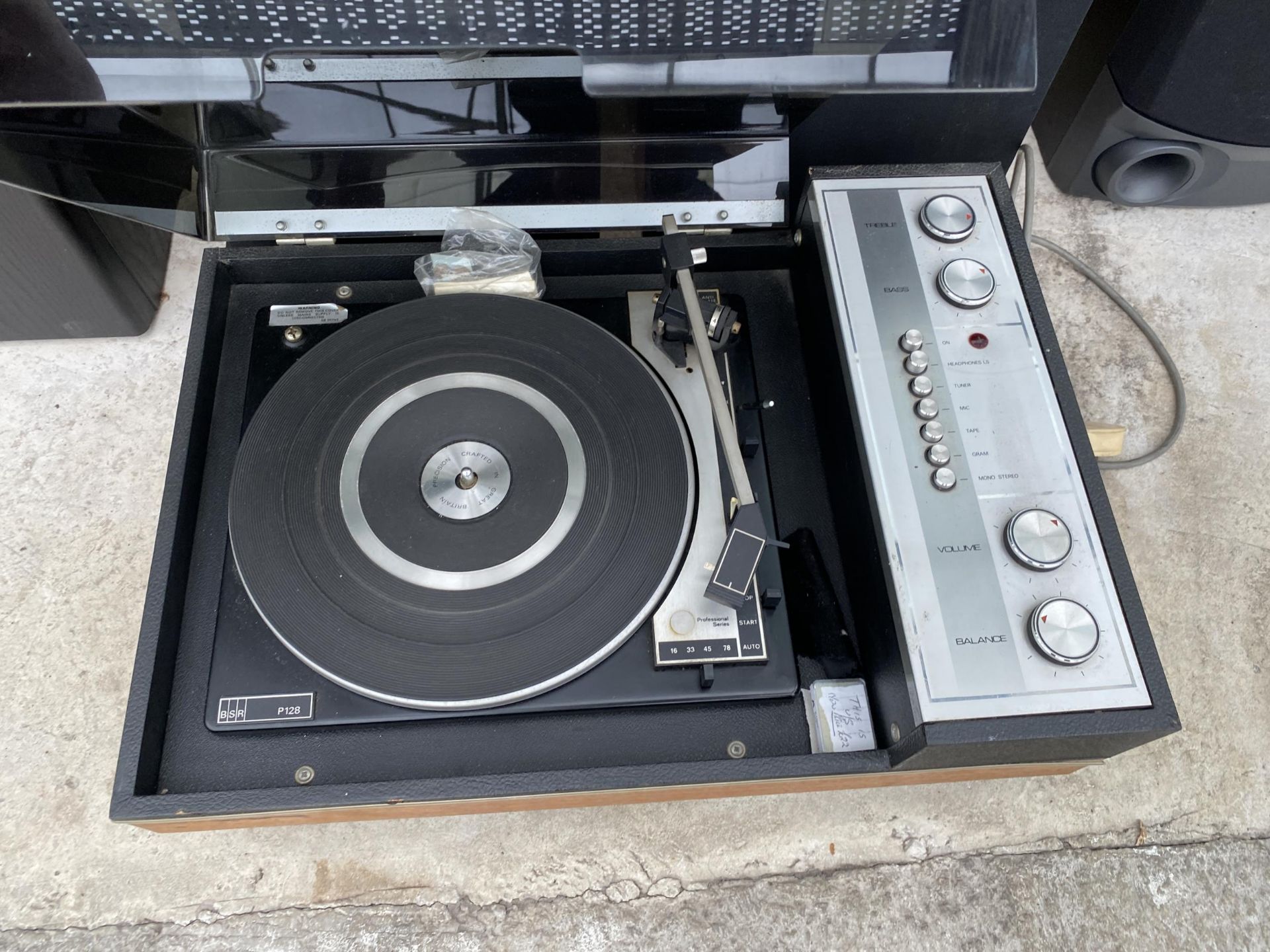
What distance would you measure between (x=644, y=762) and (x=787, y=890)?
1.00ft

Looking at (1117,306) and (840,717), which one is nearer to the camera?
(840,717)

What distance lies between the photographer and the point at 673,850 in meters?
1.00

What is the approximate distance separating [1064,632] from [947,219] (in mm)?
449

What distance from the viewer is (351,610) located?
2.70 feet

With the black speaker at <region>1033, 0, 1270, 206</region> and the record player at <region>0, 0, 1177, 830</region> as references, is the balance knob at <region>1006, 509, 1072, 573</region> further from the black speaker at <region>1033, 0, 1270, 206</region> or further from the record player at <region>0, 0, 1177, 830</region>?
the black speaker at <region>1033, 0, 1270, 206</region>

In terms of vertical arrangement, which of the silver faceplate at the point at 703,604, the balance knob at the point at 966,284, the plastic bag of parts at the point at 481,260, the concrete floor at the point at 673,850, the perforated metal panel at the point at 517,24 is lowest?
the concrete floor at the point at 673,850

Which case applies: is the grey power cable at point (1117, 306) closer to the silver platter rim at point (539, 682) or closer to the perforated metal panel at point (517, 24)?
the perforated metal panel at point (517, 24)

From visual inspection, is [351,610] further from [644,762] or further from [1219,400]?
[1219,400]

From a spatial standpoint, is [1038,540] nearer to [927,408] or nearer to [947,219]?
[927,408]

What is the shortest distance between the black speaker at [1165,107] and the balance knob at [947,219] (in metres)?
0.44

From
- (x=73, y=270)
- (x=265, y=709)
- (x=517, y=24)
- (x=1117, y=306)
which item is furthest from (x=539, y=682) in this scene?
(x=1117, y=306)

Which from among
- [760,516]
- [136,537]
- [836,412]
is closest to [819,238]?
[836,412]

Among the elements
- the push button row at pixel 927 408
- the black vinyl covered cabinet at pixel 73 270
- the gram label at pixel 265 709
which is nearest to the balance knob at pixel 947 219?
the push button row at pixel 927 408

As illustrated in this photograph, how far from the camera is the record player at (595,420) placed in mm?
770
